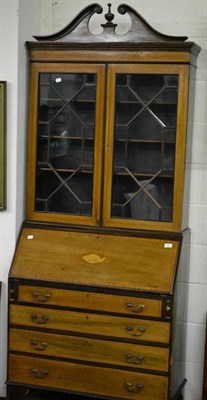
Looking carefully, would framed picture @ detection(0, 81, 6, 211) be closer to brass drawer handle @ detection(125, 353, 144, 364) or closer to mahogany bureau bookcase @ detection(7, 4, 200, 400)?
mahogany bureau bookcase @ detection(7, 4, 200, 400)

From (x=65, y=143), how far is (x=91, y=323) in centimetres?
104

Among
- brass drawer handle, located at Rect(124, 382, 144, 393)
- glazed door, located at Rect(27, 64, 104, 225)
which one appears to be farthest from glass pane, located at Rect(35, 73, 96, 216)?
brass drawer handle, located at Rect(124, 382, 144, 393)

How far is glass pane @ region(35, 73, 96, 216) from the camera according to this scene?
147 inches

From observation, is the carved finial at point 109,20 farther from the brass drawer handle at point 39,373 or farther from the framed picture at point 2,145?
the brass drawer handle at point 39,373

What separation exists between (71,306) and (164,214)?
2.38 feet

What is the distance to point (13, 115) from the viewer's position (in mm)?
3758

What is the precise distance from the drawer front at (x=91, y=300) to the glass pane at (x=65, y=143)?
19.0 inches

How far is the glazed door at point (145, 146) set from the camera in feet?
11.7

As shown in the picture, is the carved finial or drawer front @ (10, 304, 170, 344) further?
the carved finial

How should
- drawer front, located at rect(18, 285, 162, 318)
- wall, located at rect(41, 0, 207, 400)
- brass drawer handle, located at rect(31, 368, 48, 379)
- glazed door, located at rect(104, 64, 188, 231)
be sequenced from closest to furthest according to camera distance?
drawer front, located at rect(18, 285, 162, 318), glazed door, located at rect(104, 64, 188, 231), brass drawer handle, located at rect(31, 368, 48, 379), wall, located at rect(41, 0, 207, 400)

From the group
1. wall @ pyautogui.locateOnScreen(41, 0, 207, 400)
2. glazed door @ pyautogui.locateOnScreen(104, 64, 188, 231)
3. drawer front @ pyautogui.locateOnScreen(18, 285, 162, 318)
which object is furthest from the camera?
wall @ pyautogui.locateOnScreen(41, 0, 207, 400)

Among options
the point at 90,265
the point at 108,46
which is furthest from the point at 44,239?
the point at 108,46

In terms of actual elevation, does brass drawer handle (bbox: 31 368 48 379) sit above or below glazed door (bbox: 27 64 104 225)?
below

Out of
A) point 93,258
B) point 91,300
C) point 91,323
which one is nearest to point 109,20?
point 93,258
